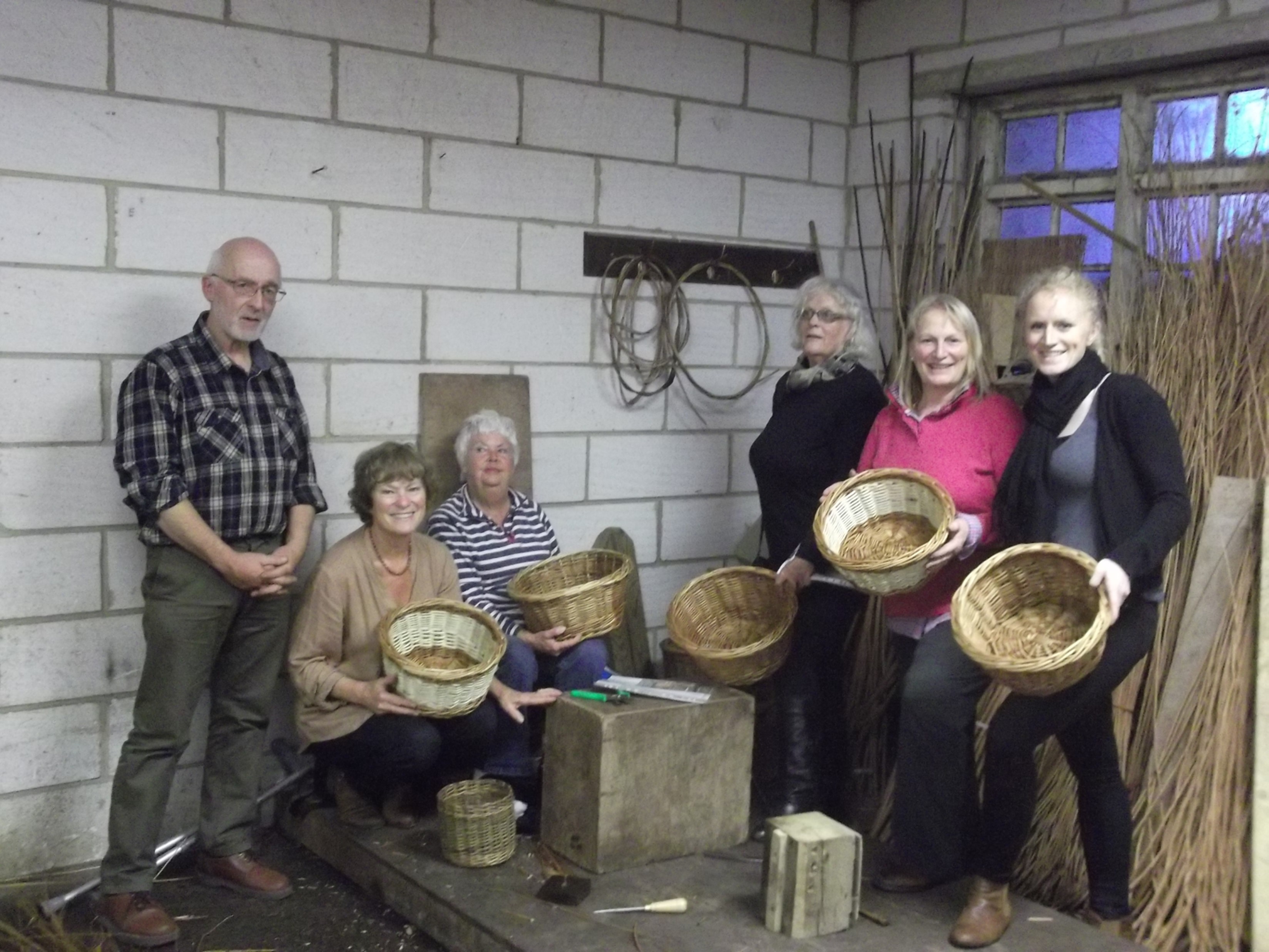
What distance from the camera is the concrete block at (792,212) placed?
4.68 meters

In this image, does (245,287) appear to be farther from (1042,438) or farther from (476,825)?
(1042,438)

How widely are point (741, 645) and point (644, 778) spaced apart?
55cm

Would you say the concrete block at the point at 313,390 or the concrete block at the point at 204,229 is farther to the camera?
the concrete block at the point at 313,390

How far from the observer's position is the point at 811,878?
292 centimetres

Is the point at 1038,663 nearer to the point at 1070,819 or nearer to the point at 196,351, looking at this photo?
the point at 1070,819

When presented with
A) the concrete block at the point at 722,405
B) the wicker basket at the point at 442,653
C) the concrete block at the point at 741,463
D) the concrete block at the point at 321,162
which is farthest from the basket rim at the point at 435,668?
the concrete block at the point at 741,463

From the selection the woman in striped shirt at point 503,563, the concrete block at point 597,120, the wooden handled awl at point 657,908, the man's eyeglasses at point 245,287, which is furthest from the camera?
the concrete block at point 597,120

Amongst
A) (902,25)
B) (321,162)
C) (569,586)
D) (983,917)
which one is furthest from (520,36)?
(983,917)

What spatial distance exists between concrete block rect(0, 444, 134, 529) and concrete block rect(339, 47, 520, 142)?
3.93ft

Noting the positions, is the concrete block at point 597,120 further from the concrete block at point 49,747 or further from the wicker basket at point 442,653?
the concrete block at point 49,747

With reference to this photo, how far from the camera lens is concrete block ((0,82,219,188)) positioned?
324 centimetres

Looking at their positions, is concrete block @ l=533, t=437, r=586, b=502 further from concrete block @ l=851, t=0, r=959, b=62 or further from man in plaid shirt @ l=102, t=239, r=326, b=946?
concrete block @ l=851, t=0, r=959, b=62

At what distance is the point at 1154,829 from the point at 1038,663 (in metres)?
0.93

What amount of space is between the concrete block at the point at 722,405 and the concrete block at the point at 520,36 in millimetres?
1102
